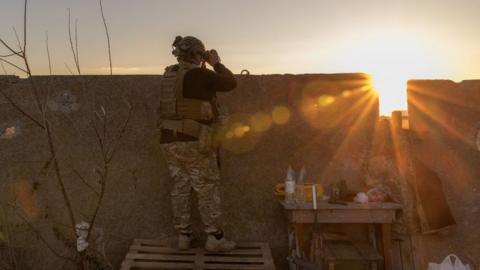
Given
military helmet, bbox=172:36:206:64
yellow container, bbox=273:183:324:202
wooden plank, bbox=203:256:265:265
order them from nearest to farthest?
wooden plank, bbox=203:256:265:265 < military helmet, bbox=172:36:206:64 < yellow container, bbox=273:183:324:202

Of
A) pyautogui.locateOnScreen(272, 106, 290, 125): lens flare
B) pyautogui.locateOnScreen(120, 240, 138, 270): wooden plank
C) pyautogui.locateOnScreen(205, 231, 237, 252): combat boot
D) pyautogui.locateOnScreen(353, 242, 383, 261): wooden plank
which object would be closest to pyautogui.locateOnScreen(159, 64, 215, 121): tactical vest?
pyautogui.locateOnScreen(272, 106, 290, 125): lens flare

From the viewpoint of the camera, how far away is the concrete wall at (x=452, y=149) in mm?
4195

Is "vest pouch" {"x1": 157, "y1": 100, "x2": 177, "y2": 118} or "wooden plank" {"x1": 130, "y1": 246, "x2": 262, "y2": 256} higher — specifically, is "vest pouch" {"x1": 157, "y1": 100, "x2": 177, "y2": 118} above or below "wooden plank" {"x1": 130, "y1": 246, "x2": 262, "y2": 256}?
above

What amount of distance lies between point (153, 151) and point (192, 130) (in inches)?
33.2

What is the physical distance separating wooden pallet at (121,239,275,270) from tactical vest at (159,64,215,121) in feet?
3.98

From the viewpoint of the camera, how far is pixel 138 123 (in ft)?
14.3

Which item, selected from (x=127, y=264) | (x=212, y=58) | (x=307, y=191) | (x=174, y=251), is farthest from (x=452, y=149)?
(x=127, y=264)

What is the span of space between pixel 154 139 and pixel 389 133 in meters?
2.43

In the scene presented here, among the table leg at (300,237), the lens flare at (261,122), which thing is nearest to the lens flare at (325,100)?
the lens flare at (261,122)

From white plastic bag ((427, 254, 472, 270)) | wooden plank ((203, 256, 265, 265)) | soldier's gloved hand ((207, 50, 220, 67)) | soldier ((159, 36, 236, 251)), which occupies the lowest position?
white plastic bag ((427, 254, 472, 270))

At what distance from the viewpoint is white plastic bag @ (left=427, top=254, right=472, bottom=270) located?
4.16 meters

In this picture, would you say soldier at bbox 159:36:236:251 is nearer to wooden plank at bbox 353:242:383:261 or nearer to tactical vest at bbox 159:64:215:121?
tactical vest at bbox 159:64:215:121

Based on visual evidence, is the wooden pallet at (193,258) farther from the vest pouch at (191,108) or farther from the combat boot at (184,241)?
the vest pouch at (191,108)

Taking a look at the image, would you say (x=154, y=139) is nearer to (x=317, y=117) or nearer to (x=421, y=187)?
(x=317, y=117)
